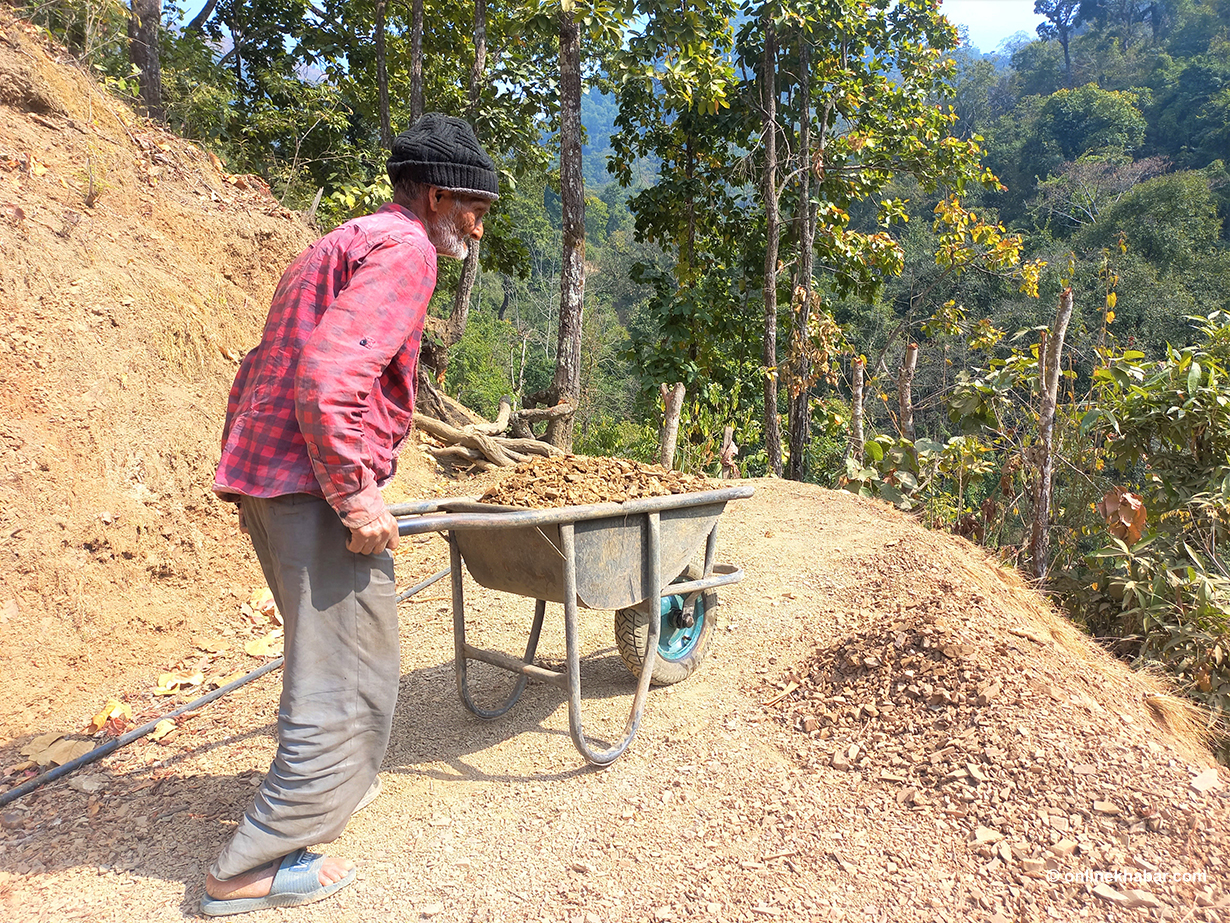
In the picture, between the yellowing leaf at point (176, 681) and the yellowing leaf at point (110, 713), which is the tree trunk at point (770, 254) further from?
the yellowing leaf at point (110, 713)

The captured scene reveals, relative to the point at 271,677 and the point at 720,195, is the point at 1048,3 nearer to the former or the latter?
the point at 720,195

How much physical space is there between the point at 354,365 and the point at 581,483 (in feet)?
3.74

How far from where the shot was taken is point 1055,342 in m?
5.02

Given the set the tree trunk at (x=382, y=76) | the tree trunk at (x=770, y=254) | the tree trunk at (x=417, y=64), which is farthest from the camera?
the tree trunk at (x=382, y=76)

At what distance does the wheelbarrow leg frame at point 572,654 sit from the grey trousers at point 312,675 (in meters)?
0.64

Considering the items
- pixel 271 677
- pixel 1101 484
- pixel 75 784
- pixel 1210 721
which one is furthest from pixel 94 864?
pixel 1101 484

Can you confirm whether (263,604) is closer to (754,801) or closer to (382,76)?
(754,801)

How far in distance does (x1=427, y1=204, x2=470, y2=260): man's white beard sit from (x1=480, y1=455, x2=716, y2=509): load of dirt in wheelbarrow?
2.87 feet

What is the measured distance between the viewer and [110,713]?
11.2ft

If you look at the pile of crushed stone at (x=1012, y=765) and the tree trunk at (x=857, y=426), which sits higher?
the tree trunk at (x=857, y=426)

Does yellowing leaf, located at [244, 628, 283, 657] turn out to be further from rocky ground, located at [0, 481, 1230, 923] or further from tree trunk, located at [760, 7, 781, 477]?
tree trunk, located at [760, 7, 781, 477]

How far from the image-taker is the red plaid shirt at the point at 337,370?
6.37ft

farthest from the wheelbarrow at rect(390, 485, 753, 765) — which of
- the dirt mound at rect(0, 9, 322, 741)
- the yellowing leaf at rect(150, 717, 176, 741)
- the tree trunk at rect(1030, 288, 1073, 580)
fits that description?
the tree trunk at rect(1030, 288, 1073, 580)

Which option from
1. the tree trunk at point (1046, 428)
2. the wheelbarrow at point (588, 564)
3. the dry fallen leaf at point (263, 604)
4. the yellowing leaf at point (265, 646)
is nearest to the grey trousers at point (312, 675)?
the wheelbarrow at point (588, 564)
